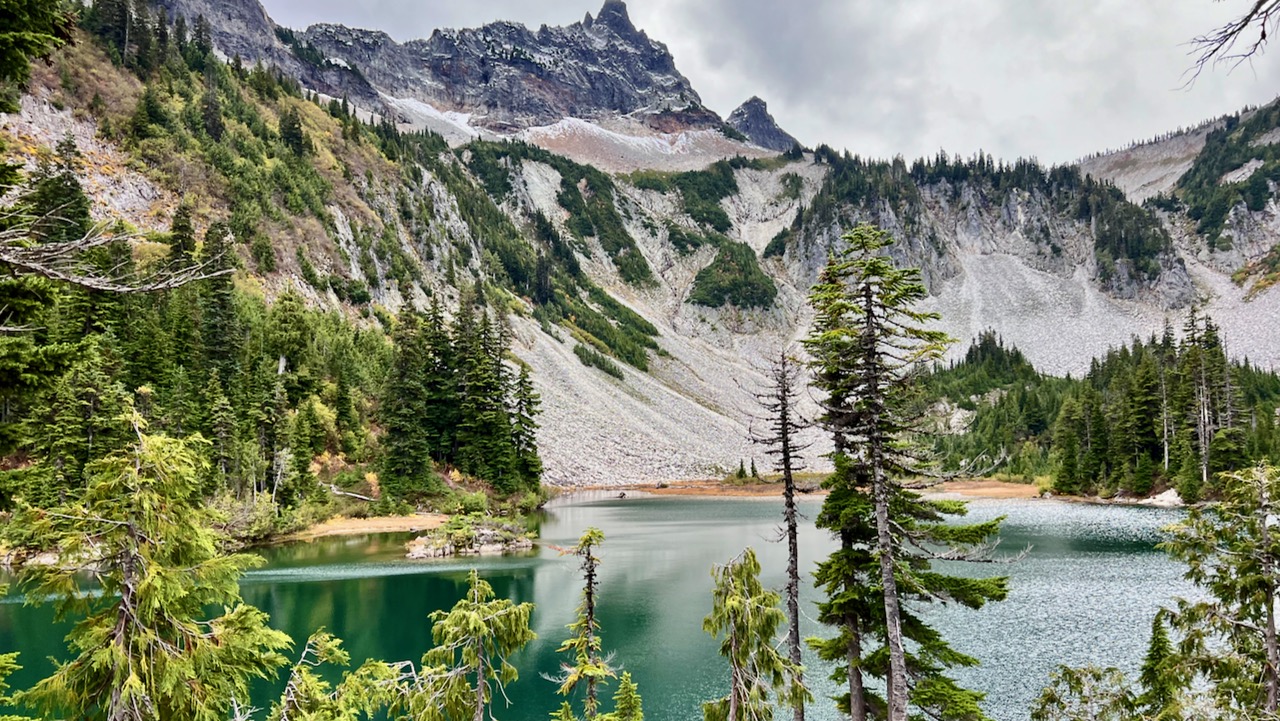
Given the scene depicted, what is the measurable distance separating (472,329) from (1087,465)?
234 ft

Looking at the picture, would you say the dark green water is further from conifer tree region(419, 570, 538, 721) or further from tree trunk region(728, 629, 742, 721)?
conifer tree region(419, 570, 538, 721)

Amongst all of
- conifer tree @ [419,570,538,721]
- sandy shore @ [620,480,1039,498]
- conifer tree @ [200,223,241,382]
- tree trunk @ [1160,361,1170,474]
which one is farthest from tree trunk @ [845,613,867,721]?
tree trunk @ [1160,361,1170,474]

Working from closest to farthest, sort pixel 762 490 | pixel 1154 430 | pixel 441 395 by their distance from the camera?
pixel 441 395, pixel 1154 430, pixel 762 490

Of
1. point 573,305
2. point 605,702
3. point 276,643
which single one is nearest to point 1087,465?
point 605,702

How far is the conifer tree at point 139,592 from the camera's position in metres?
6.77

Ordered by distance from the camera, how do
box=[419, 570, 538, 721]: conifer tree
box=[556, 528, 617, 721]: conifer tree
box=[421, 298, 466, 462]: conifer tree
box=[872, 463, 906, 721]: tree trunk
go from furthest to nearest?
1. box=[421, 298, 466, 462]: conifer tree
2. box=[872, 463, 906, 721]: tree trunk
3. box=[556, 528, 617, 721]: conifer tree
4. box=[419, 570, 538, 721]: conifer tree

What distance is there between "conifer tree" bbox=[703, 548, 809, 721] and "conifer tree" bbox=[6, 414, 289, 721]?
722cm

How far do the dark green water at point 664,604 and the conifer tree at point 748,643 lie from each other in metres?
8.83

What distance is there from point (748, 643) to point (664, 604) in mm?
21380

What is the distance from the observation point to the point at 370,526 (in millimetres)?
50406

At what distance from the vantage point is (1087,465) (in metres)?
77.9

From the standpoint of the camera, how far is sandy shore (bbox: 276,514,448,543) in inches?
1908

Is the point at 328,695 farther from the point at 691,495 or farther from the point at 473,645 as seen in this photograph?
the point at 691,495

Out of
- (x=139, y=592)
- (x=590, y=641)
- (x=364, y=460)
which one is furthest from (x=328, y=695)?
(x=364, y=460)
